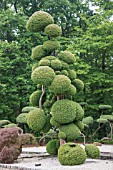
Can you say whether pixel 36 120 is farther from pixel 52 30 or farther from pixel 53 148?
pixel 52 30

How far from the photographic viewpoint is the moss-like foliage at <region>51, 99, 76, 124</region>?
689cm

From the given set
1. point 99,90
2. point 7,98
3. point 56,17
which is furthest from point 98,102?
point 56,17

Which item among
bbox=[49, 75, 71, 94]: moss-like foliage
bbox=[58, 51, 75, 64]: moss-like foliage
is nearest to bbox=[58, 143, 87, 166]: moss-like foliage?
bbox=[49, 75, 71, 94]: moss-like foliage

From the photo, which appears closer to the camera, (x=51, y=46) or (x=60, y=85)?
(x=60, y=85)

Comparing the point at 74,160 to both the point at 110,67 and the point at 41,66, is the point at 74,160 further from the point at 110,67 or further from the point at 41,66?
the point at 110,67

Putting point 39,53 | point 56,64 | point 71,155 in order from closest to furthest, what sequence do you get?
point 71,155, point 56,64, point 39,53

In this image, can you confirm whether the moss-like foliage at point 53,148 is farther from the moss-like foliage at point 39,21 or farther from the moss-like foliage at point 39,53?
the moss-like foliage at point 39,21

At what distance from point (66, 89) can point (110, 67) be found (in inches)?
272

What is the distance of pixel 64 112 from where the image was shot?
6.90 m

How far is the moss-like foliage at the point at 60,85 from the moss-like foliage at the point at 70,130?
0.83 metres

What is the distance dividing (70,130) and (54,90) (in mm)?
988

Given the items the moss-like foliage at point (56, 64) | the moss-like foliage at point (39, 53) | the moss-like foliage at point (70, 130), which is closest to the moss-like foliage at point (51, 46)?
the moss-like foliage at point (39, 53)

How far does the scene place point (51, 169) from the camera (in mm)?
5539

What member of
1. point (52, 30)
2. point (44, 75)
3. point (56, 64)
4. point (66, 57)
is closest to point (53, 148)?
point (44, 75)
